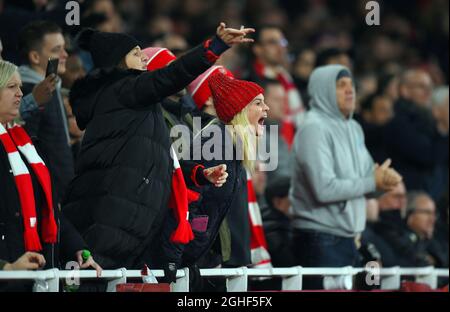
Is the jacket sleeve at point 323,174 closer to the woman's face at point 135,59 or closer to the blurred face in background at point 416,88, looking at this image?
the woman's face at point 135,59

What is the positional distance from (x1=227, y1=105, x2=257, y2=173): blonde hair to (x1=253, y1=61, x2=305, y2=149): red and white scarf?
3.85 meters

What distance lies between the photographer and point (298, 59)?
1362 cm

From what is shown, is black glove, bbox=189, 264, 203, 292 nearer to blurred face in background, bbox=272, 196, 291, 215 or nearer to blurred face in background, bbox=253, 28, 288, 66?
blurred face in background, bbox=272, 196, 291, 215

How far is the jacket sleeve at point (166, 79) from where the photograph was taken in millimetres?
6520

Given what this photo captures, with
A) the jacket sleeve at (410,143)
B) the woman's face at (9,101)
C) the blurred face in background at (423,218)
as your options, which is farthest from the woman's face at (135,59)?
the jacket sleeve at (410,143)

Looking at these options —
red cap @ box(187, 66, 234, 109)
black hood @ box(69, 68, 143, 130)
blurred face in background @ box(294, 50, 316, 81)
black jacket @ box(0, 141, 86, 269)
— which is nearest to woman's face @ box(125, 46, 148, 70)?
black hood @ box(69, 68, 143, 130)

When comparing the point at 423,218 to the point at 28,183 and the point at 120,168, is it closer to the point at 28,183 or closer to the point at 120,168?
the point at 120,168

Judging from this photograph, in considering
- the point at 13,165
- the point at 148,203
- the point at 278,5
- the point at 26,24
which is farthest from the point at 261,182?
the point at 278,5

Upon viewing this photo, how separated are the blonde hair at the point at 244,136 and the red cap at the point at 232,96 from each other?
0.11ft

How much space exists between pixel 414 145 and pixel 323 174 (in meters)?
2.73

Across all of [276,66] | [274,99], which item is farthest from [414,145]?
[276,66]

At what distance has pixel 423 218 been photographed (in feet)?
34.9

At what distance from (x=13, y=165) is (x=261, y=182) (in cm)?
371
